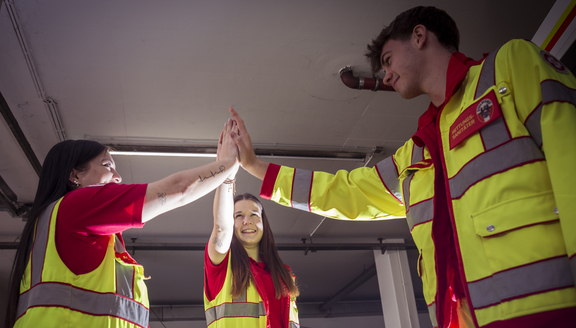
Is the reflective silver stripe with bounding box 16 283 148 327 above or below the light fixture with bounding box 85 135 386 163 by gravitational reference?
below

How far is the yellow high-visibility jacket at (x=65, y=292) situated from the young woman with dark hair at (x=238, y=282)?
3.20 feet

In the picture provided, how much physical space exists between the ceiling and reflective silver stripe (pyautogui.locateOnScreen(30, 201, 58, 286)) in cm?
225

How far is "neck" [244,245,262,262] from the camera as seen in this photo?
3.15m

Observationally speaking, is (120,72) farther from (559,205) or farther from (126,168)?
(559,205)

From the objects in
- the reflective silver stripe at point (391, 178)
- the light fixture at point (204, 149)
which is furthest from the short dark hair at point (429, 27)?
the light fixture at point (204, 149)

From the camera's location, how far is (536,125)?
1.23 m

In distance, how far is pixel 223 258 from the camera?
2857mm

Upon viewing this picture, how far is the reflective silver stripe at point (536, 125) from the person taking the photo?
1225mm

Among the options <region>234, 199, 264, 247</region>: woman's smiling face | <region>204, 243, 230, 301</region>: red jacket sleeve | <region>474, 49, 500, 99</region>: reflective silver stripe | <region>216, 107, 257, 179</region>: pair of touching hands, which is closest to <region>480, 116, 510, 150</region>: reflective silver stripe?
<region>474, 49, 500, 99</region>: reflective silver stripe

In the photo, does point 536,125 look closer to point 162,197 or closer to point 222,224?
point 162,197

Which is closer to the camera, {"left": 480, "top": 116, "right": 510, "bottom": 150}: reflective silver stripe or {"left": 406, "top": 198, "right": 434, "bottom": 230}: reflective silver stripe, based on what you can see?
{"left": 480, "top": 116, "right": 510, "bottom": 150}: reflective silver stripe

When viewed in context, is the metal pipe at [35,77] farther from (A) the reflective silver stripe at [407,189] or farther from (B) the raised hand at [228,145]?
(A) the reflective silver stripe at [407,189]

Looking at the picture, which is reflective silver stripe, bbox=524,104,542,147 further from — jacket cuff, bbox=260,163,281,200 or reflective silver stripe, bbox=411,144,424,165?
jacket cuff, bbox=260,163,281,200

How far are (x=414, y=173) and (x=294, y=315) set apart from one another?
1647 mm
